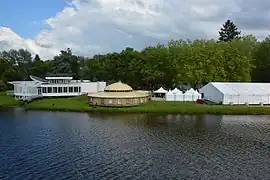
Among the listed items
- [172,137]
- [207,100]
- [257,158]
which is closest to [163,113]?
[207,100]

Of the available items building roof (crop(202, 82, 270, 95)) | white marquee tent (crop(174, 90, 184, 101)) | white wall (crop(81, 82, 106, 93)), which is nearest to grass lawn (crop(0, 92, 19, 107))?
white wall (crop(81, 82, 106, 93))

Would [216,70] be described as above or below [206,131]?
above

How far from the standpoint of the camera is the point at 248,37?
77188mm

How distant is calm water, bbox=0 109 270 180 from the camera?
24.9 meters

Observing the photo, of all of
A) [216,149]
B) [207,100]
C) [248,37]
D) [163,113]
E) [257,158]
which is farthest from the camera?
[248,37]

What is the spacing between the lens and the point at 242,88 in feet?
205

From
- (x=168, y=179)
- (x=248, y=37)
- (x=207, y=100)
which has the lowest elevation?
(x=168, y=179)

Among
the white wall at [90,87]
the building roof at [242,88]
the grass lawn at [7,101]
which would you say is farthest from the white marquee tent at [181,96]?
the grass lawn at [7,101]

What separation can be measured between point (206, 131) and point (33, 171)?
21.8 m

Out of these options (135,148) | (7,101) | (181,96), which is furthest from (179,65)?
(135,148)

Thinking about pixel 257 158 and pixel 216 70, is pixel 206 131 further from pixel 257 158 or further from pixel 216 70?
pixel 216 70

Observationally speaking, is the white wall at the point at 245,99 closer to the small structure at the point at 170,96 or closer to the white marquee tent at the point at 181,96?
the white marquee tent at the point at 181,96

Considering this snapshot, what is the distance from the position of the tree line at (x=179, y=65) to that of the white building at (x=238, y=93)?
626 centimetres

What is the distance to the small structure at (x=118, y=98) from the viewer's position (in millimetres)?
58562
